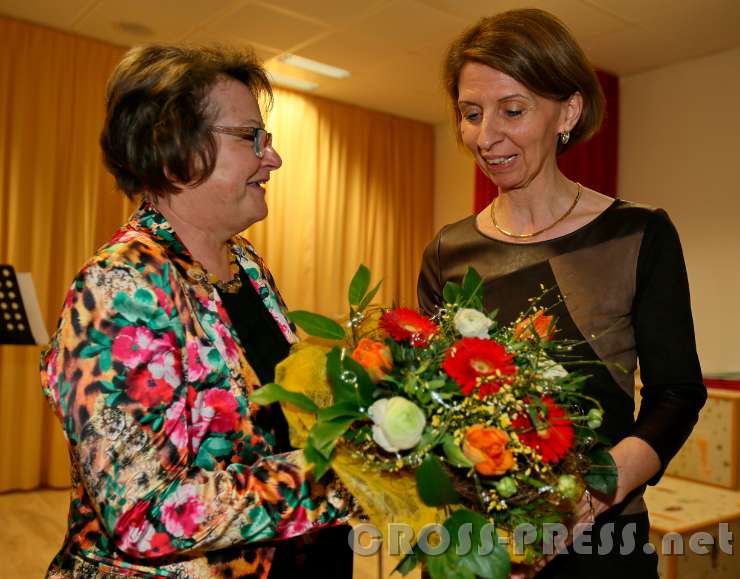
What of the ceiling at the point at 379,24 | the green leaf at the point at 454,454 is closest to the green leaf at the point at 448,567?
the green leaf at the point at 454,454

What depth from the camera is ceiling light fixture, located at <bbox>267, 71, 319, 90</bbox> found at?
19.2 feet

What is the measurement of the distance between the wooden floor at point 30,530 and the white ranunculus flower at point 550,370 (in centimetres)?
337

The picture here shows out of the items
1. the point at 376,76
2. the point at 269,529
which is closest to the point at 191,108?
the point at 269,529

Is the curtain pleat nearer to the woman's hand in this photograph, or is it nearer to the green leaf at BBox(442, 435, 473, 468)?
the woman's hand

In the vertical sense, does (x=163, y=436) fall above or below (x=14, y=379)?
above

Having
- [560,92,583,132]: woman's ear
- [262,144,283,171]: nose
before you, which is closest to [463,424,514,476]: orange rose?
[262,144,283,171]: nose

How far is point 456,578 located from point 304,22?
14.5 feet

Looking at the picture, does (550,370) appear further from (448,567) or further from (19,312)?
(19,312)

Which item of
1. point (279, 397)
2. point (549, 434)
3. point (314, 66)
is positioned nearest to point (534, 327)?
point (549, 434)

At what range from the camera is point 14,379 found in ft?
15.9

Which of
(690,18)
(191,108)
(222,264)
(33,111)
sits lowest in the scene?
(222,264)

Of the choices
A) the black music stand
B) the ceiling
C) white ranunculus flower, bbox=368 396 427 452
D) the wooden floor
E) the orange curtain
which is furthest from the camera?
the orange curtain

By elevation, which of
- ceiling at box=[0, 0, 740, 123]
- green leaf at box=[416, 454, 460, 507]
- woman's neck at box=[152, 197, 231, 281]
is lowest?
green leaf at box=[416, 454, 460, 507]

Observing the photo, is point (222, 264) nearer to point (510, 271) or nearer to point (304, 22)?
point (510, 271)
